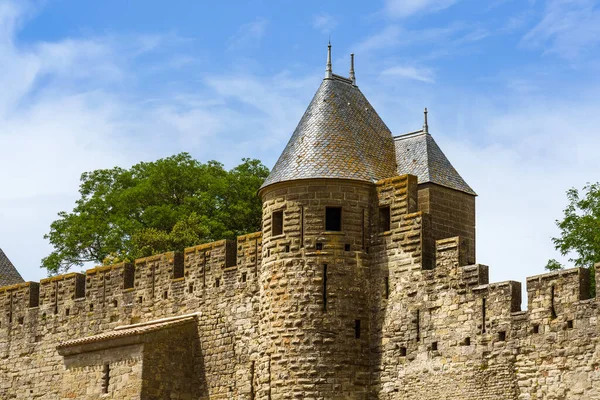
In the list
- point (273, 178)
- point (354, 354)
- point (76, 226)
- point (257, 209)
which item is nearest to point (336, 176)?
point (273, 178)

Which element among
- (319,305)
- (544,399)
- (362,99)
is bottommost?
(544,399)

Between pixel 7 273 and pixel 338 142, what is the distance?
18.4 m

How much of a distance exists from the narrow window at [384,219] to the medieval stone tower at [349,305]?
0.09 feet

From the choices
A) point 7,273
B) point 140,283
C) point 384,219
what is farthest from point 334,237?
point 7,273

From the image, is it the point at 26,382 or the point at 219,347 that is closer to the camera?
the point at 219,347

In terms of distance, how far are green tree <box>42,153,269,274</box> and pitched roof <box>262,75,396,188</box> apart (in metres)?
14.4

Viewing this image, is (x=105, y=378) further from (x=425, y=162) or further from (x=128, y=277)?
(x=425, y=162)

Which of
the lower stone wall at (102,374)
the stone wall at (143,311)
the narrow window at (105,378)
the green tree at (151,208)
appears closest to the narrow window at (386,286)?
the stone wall at (143,311)

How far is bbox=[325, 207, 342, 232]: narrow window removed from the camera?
104ft

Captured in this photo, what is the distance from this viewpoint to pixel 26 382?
39625 millimetres

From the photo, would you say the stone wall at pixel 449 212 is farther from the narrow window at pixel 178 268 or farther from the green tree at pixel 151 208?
the green tree at pixel 151 208

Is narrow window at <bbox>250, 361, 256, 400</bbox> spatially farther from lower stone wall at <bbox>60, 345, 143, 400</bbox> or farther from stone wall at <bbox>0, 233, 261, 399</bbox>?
lower stone wall at <bbox>60, 345, 143, 400</bbox>

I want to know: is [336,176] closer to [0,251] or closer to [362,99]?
[362,99]

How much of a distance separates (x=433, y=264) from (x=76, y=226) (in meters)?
25.3
